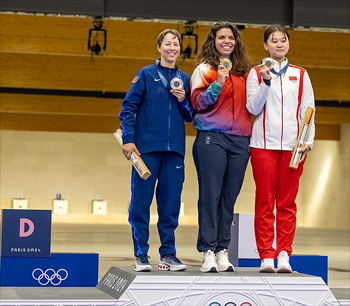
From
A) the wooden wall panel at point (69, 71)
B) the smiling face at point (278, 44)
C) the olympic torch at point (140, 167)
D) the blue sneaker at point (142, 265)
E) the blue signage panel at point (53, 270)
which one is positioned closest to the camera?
the olympic torch at point (140, 167)

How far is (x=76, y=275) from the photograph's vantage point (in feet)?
25.1

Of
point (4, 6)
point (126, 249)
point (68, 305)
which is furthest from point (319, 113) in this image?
point (68, 305)

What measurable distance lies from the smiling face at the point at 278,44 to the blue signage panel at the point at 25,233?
3182 mm

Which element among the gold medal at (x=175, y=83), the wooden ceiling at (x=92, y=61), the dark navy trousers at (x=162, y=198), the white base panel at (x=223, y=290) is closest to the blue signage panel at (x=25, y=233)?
the dark navy trousers at (x=162, y=198)

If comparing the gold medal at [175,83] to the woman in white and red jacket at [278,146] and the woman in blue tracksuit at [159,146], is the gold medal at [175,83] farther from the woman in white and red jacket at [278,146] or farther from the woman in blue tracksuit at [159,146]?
the woman in white and red jacket at [278,146]

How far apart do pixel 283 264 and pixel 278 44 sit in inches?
78.7

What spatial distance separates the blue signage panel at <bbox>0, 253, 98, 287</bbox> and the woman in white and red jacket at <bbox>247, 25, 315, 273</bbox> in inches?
93.7

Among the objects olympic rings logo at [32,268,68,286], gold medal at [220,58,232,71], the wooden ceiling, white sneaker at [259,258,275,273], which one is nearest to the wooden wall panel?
the wooden ceiling

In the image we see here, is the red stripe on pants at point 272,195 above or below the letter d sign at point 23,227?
above

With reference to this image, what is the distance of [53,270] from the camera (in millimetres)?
7652

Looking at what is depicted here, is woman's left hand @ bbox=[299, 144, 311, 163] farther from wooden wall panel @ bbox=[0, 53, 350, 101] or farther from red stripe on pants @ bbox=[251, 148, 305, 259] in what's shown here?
wooden wall panel @ bbox=[0, 53, 350, 101]

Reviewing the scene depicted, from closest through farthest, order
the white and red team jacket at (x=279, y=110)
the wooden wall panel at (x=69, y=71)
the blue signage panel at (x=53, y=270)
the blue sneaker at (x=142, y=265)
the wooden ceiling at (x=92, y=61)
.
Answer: the blue sneaker at (x=142, y=265)
the white and red team jacket at (x=279, y=110)
the blue signage panel at (x=53, y=270)
the wooden ceiling at (x=92, y=61)
the wooden wall panel at (x=69, y=71)

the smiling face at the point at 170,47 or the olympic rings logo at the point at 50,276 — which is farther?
the olympic rings logo at the point at 50,276

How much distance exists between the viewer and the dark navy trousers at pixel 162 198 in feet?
19.8
